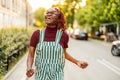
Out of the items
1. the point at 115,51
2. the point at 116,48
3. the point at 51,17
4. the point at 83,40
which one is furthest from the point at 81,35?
the point at 51,17

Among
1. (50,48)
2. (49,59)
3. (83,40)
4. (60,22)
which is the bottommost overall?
(83,40)

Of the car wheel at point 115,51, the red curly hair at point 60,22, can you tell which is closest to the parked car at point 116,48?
the car wheel at point 115,51

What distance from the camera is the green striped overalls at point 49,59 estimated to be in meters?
4.55

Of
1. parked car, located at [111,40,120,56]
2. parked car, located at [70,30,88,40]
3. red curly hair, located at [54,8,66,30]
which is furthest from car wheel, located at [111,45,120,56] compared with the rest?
parked car, located at [70,30,88,40]

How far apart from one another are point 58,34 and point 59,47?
0.16m

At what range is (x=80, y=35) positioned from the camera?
53688mm

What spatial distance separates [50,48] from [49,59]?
134 millimetres

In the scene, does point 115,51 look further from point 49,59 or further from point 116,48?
point 49,59

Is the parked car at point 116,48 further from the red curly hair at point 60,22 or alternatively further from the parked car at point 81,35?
the parked car at point 81,35

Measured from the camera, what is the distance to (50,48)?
4.53m

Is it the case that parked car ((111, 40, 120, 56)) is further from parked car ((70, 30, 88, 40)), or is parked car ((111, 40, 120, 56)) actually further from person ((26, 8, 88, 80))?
parked car ((70, 30, 88, 40))

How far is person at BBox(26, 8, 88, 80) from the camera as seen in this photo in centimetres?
455

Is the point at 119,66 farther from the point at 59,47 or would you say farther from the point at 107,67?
the point at 59,47

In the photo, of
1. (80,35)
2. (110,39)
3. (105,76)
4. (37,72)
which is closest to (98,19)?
(80,35)
